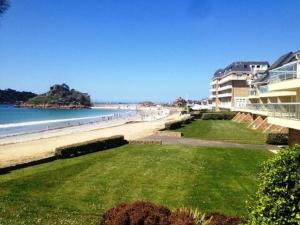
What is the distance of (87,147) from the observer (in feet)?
95.3

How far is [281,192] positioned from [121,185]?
12.2 m

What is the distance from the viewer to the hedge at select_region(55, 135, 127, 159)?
26.5 m

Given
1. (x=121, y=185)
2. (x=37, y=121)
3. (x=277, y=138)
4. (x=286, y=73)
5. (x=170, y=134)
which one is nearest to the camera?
(x=121, y=185)

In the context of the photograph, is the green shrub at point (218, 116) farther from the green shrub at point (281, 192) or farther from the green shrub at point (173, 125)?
the green shrub at point (281, 192)

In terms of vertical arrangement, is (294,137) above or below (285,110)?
below

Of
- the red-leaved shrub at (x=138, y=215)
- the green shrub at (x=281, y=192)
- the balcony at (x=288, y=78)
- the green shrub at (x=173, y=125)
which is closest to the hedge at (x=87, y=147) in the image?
the balcony at (x=288, y=78)

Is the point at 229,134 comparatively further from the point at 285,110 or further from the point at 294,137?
the point at 285,110

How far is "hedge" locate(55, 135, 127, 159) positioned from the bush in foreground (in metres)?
16.9

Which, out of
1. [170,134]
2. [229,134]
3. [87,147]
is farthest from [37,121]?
[87,147]

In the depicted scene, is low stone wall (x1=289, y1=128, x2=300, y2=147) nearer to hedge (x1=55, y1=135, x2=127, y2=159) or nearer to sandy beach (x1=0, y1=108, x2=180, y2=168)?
hedge (x1=55, y1=135, x2=127, y2=159)

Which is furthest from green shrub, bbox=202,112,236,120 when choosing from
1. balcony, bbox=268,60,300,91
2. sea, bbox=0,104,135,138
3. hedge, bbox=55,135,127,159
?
hedge, bbox=55,135,127,159

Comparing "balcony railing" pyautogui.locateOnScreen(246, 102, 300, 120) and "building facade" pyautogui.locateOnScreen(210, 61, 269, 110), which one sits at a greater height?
"building facade" pyautogui.locateOnScreen(210, 61, 269, 110)

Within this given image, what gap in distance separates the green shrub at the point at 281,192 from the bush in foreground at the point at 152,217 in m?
2.17

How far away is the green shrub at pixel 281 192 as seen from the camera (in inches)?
266
